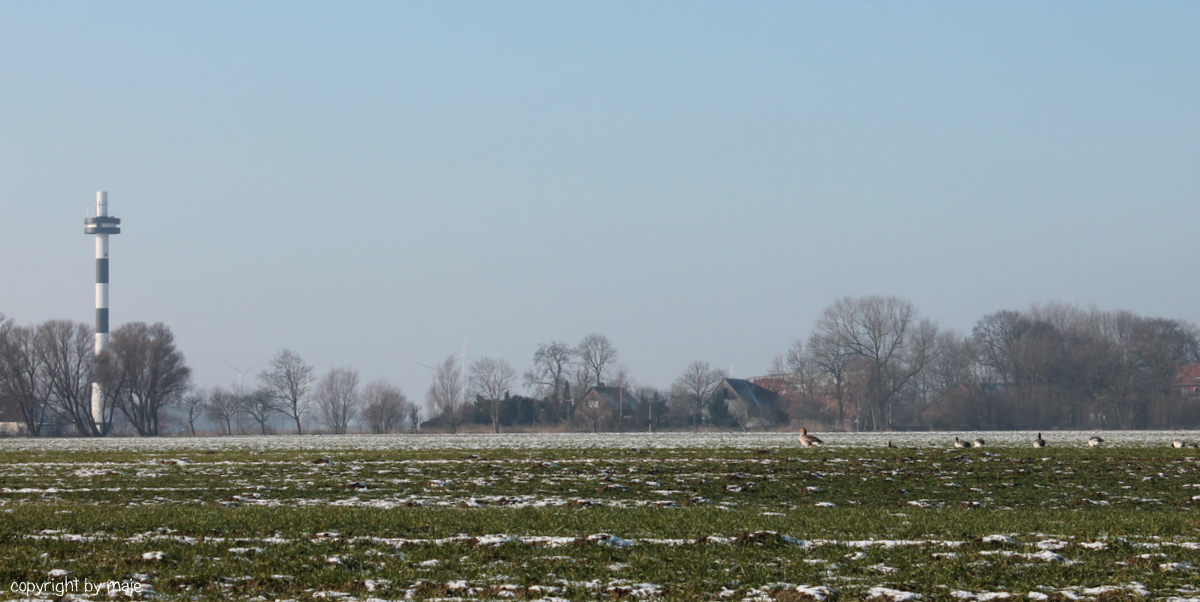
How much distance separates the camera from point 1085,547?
13.3 metres

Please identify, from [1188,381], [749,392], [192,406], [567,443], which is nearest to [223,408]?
[192,406]

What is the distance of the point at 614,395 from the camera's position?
125000 millimetres

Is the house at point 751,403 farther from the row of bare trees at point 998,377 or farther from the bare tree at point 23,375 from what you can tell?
the bare tree at point 23,375

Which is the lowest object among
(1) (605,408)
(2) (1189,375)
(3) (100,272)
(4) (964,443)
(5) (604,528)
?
(4) (964,443)

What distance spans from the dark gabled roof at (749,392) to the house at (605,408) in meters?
12.0

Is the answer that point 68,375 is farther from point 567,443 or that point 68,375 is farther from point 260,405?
point 567,443

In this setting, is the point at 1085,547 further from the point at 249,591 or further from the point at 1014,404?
the point at 1014,404

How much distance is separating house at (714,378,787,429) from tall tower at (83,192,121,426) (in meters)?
69.3

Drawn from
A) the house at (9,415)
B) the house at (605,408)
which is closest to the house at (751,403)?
the house at (605,408)

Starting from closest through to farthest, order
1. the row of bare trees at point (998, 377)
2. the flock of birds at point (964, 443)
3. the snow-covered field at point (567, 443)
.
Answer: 1. the flock of birds at point (964, 443)
2. the snow-covered field at point (567, 443)
3. the row of bare trees at point (998, 377)

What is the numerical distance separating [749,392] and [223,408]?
63870mm

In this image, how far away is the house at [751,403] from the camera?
114812mm

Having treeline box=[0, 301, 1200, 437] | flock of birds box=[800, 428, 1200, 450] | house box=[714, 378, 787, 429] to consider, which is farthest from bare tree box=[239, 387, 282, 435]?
flock of birds box=[800, 428, 1200, 450]

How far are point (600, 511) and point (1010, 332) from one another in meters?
109
